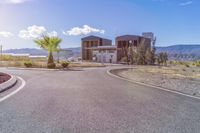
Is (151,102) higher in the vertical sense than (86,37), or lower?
lower

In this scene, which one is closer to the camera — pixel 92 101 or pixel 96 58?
pixel 92 101

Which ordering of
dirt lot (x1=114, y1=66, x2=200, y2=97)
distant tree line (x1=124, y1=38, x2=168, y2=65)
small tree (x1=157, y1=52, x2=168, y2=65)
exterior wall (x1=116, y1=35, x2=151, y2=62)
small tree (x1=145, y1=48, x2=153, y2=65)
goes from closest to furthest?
dirt lot (x1=114, y1=66, x2=200, y2=97), distant tree line (x1=124, y1=38, x2=168, y2=65), small tree (x1=145, y1=48, x2=153, y2=65), small tree (x1=157, y1=52, x2=168, y2=65), exterior wall (x1=116, y1=35, x2=151, y2=62)

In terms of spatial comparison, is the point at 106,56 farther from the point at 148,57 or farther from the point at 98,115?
the point at 98,115

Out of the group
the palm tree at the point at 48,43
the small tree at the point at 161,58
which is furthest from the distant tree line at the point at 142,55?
the palm tree at the point at 48,43

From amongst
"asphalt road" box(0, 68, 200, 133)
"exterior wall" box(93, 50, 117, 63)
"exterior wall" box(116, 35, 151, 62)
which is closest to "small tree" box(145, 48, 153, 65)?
"exterior wall" box(116, 35, 151, 62)

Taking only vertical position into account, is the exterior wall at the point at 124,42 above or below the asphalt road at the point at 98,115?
above

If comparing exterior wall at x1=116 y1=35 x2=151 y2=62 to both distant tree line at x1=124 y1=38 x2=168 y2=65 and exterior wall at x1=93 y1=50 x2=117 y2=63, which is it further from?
distant tree line at x1=124 y1=38 x2=168 y2=65

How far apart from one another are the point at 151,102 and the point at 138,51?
50.5 meters

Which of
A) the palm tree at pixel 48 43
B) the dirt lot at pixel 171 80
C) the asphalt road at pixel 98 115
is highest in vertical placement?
the palm tree at pixel 48 43

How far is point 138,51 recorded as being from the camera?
5884 centimetres

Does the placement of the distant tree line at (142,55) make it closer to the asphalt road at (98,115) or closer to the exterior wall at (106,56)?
the exterior wall at (106,56)

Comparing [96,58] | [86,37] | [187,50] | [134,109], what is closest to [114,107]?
[134,109]

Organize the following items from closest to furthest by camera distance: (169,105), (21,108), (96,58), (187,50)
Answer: (21,108)
(169,105)
(96,58)
(187,50)

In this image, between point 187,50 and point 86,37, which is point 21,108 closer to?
point 86,37
